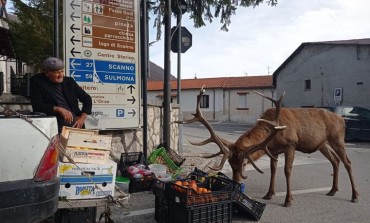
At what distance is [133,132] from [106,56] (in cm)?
167

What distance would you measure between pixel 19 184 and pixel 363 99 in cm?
2625

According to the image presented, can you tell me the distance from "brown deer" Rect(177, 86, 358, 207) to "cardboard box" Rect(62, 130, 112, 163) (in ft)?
5.90

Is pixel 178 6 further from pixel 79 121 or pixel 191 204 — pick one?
pixel 191 204

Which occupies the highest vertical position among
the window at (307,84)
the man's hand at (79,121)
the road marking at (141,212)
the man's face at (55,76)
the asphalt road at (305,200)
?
the window at (307,84)

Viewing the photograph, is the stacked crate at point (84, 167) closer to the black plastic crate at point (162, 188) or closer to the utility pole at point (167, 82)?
the black plastic crate at point (162, 188)

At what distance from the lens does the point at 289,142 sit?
675 cm

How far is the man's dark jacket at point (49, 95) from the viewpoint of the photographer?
4.89 meters

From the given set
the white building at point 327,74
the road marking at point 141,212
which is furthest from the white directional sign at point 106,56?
the white building at point 327,74

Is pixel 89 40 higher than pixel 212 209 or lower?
higher

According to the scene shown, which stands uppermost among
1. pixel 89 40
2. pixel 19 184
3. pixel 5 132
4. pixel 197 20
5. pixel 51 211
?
pixel 197 20

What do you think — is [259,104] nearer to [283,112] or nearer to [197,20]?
[197,20]

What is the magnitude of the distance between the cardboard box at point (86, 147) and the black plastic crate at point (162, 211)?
1.01 m

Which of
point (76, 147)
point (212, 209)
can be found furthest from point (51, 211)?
point (212, 209)

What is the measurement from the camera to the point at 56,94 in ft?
→ 16.7
